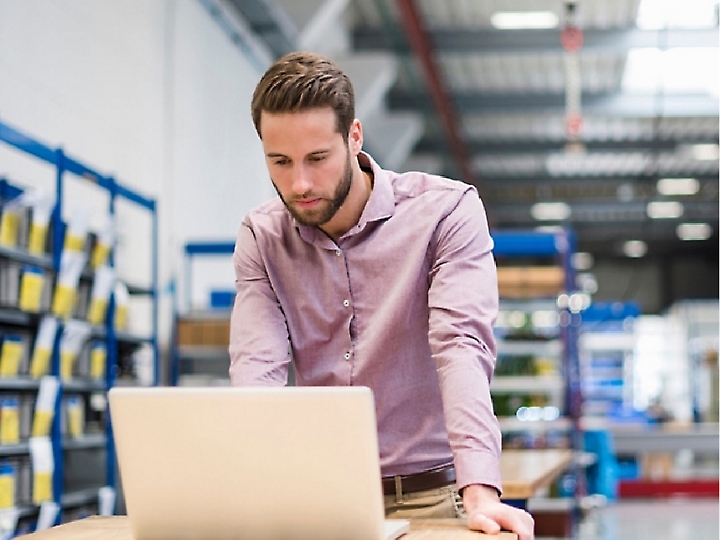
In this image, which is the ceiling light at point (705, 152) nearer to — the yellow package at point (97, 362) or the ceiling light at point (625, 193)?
the ceiling light at point (625, 193)

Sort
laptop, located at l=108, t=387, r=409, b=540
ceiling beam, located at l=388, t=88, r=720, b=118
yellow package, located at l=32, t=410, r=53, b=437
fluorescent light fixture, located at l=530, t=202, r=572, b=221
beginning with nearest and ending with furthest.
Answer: laptop, located at l=108, t=387, r=409, b=540 < yellow package, located at l=32, t=410, r=53, b=437 < ceiling beam, located at l=388, t=88, r=720, b=118 < fluorescent light fixture, located at l=530, t=202, r=572, b=221

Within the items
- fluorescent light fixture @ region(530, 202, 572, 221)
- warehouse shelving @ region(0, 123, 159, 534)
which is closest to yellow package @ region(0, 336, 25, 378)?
warehouse shelving @ region(0, 123, 159, 534)

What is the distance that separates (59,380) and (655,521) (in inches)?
232

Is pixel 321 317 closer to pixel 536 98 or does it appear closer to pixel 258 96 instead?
pixel 258 96

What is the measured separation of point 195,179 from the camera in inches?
295

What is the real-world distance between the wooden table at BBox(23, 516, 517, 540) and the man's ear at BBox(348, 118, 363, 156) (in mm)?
637

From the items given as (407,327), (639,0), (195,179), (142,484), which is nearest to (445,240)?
(407,327)

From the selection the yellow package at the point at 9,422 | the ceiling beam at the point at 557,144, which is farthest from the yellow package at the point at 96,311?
the ceiling beam at the point at 557,144

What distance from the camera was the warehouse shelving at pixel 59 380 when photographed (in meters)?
4.41

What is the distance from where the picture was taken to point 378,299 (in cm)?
178

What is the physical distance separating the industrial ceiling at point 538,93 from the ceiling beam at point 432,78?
0.02 meters

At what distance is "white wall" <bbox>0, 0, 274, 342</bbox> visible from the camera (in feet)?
16.6

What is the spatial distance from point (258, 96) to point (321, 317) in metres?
0.41

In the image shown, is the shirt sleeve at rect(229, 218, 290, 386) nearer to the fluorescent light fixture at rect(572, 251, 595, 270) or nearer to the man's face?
the man's face
